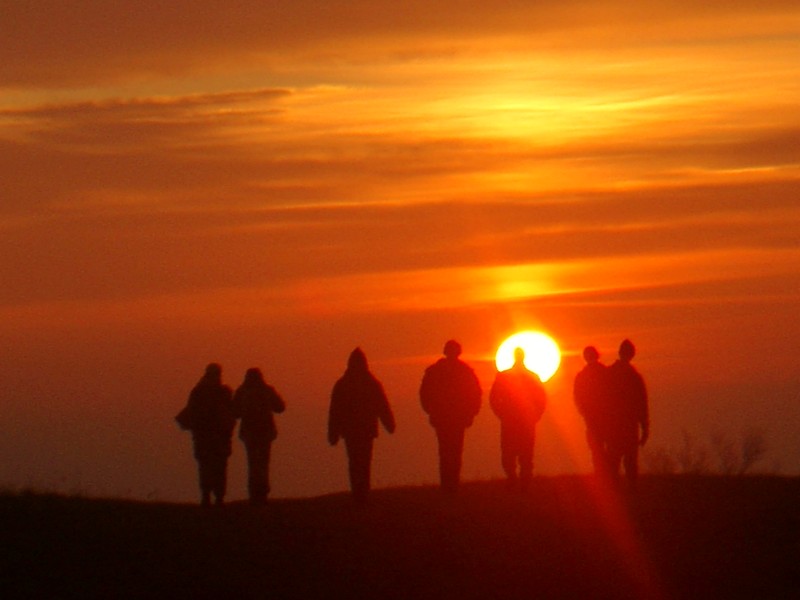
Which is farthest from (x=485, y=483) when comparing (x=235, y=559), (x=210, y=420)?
(x=235, y=559)

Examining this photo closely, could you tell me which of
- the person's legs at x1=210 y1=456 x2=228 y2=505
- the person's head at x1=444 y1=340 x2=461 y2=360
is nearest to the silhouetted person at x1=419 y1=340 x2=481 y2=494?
the person's head at x1=444 y1=340 x2=461 y2=360

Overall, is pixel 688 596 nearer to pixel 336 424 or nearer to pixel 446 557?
pixel 446 557

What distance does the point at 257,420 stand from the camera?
82.5 feet

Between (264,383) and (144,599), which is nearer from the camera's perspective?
(144,599)

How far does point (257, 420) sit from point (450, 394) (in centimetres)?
265

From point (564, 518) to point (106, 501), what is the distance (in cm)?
641

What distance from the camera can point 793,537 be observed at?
24312 millimetres

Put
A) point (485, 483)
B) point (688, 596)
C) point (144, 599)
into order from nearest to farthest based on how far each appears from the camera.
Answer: point (144, 599) → point (688, 596) → point (485, 483)

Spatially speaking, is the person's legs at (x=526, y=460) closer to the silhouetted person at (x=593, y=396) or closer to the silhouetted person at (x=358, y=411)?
the silhouetted person at (x=593, y=396)

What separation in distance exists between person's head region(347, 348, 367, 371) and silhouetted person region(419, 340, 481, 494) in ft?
3.38

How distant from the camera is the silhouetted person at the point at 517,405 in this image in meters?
25.5

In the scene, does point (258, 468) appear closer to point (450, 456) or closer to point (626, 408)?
point (450, 456)

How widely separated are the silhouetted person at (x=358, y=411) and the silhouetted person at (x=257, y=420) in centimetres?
97

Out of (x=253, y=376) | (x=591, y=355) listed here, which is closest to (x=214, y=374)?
(x=253, y=376)
